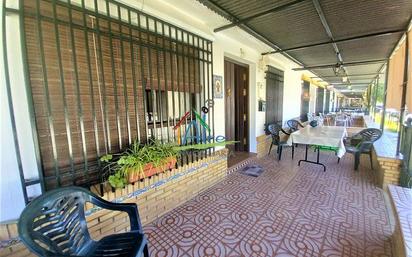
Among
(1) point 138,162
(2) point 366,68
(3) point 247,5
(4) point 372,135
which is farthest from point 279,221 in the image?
(2) point 366,68

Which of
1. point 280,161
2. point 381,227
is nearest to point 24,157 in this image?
point 381,227

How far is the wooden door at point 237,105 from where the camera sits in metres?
4.43

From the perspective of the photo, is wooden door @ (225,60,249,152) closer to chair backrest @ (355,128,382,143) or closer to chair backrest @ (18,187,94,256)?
chair backrest @ (355,128,382,143)

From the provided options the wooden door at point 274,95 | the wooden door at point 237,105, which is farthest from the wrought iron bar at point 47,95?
the wooden door at point 274,95

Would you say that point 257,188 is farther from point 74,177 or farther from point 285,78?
point 285,78

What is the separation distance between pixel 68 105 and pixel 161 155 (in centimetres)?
105

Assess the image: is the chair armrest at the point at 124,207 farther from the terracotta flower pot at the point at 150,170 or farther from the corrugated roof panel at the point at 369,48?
the corrugated roof panel at the point at 369,48

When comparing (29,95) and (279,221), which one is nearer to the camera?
(29,95)

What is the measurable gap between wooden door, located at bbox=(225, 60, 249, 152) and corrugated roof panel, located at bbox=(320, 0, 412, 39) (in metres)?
2.00

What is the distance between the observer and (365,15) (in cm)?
265

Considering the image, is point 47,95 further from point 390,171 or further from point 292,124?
point 292,124

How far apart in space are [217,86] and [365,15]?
2.38 metres

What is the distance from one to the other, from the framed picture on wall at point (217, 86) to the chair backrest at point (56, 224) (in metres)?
2.60

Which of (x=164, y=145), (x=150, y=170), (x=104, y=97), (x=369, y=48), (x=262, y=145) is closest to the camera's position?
(x=104, y=97)
